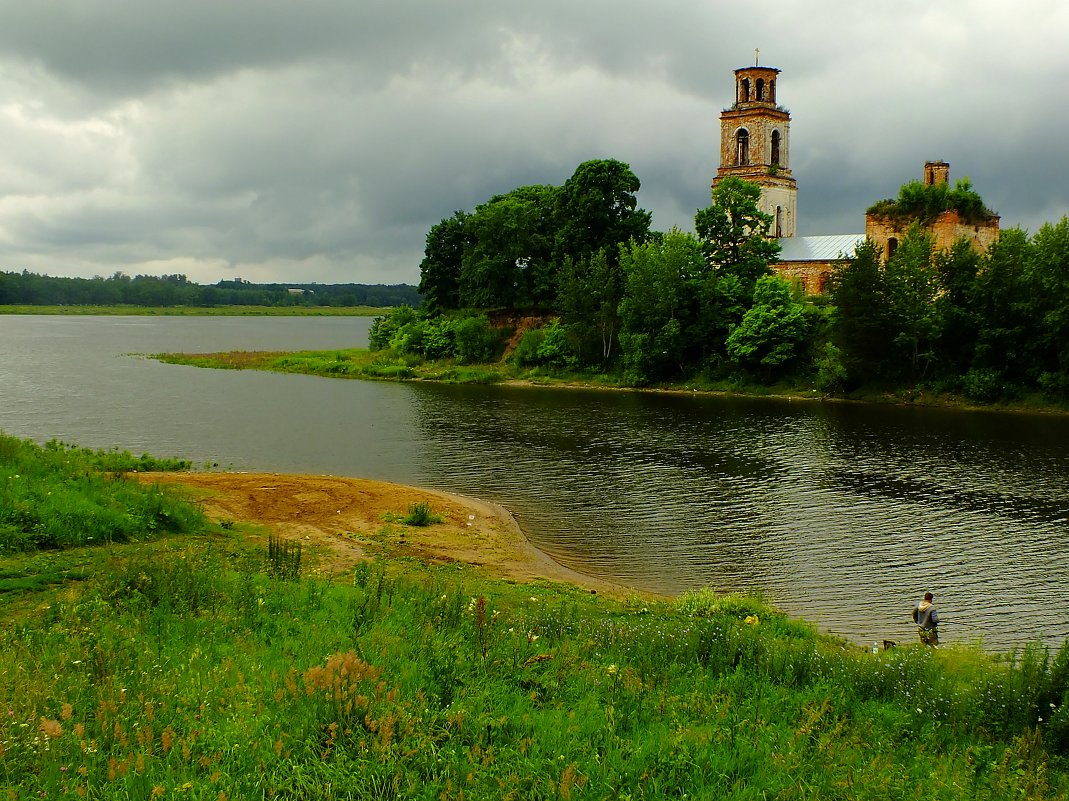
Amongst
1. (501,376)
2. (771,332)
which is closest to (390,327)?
(501,376)

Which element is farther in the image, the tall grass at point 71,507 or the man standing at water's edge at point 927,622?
the man standing at water's edge at point 927,622

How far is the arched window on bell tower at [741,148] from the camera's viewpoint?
289 feet

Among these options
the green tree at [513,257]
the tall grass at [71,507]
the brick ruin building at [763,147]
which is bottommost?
the tall grass at [71,507]

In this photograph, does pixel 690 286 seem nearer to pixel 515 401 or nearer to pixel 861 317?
pixel 861 317

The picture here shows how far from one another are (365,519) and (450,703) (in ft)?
50.6

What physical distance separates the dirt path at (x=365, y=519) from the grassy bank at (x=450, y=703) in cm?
648

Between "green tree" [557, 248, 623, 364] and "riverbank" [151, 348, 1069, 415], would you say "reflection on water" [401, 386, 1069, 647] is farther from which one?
"green tree" [557, 248, 623, 364]

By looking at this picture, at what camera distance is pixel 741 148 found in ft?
291

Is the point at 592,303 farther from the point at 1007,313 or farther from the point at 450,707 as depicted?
the point at 450,707

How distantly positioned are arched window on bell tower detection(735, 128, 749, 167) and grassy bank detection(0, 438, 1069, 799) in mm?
83294

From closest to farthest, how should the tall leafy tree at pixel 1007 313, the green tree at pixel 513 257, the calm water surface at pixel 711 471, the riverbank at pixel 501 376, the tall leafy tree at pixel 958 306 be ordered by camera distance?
the calm water surface at pixel 711 471 → the tall leafy tree at pixel 1007 313 → the riverbank at pixel 501 376 → the tall leafy tree at pixel 958 306 → the green tree at pixel 513 257

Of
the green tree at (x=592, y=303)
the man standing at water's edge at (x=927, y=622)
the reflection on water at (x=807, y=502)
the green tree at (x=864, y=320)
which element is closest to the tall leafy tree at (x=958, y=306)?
the green tree at (x=864, y=320)

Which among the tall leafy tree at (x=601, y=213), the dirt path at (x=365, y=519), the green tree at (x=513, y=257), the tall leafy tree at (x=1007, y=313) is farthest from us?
the green tree at (x=513, y=257)

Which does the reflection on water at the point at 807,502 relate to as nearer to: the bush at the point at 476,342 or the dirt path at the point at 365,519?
the dirt path at the point at 365,519
